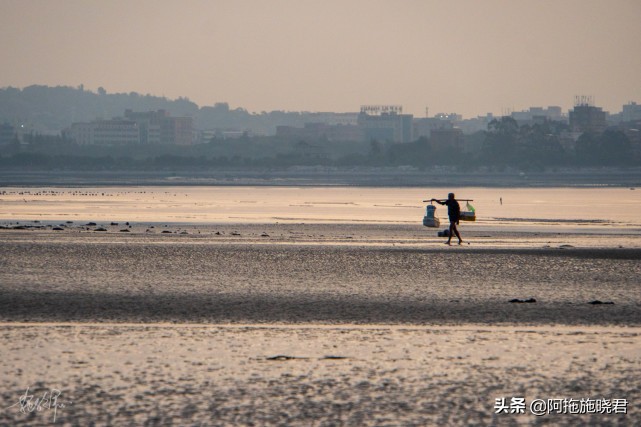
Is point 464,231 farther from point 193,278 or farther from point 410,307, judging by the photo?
point 410,307

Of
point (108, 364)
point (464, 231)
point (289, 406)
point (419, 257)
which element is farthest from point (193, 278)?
point (464, 231)

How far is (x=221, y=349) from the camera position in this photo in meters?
17.2

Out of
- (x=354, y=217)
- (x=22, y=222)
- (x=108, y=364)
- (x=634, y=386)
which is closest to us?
(x=634, y=386)

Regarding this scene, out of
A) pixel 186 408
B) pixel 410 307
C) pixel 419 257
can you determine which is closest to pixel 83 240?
pixel 419 257

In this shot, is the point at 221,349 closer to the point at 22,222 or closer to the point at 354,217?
the point at 22,222

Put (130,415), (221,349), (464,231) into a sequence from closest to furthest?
(130,415), (221,349), (464,231)

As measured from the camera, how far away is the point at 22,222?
60906mm

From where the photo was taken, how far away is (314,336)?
18656 millimetres

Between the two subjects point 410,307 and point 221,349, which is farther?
point 410,307

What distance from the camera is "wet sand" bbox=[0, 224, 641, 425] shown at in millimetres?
13523

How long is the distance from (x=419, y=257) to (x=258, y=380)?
21871mm

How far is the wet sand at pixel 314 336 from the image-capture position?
44.4 ft

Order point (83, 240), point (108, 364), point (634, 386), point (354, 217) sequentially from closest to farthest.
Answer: point (634, 386), point (108, 364), point (83, 240), point (354, 217)

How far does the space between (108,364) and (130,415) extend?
9.93 feet
